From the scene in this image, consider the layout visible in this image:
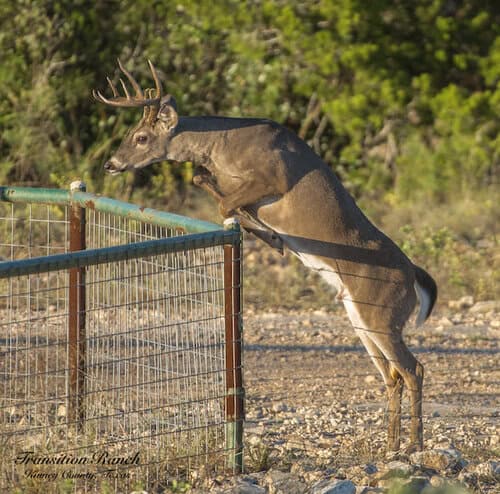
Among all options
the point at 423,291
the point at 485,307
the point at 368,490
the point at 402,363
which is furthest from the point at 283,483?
the point at 485,307

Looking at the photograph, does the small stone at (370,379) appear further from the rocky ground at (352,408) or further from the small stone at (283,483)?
the small stone at (283,483)

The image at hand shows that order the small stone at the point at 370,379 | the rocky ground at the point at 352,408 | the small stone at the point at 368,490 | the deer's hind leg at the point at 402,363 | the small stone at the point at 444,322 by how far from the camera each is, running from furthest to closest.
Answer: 1. the small stone at the point at 444,322
2. the small stone at the point at 370,379
3. the deer's hind leg at the point at 402,363
4. the rocky ground at the point at 352,408
5. the small stone at the point at 368,490

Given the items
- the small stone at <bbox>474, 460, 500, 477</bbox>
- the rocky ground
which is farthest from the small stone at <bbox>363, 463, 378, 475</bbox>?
the small stone at <bbox>474, 460, 500, 477</bbox>

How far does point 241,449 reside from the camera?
5902 mm

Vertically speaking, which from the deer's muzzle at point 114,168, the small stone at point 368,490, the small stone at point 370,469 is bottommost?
the small stone at point 370,469

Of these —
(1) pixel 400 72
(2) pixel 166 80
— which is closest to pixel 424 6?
(1) pixel 400 72

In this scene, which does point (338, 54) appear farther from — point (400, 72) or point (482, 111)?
point (482, 111)

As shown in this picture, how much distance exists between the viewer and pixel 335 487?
17.8 ft

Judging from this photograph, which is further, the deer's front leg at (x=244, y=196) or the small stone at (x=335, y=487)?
the deer's front leg at (x=244, y=196)

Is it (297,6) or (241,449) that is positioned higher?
(297,6)

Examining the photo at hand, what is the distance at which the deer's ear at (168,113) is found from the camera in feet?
24.3

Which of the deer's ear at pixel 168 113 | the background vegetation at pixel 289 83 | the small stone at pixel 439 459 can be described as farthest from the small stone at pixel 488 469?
the background vegetation at pixel 289 83

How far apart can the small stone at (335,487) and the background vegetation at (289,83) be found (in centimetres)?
821

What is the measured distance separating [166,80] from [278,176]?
9241 millimetres
